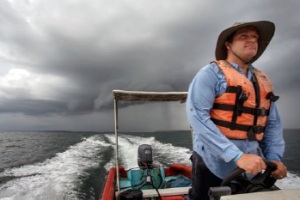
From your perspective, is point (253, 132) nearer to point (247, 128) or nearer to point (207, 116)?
point (247, 128)

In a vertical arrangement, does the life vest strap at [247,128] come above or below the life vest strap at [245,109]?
below

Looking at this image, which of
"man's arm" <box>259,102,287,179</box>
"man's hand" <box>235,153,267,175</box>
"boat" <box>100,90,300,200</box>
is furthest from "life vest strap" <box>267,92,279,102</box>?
"boat" <box>100,90,300,200</box>

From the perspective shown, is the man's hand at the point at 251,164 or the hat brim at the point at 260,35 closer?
the man's hand at the point at 251,164

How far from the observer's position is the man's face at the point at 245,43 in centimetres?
162

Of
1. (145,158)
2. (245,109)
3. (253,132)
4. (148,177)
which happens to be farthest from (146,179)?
(245,109)

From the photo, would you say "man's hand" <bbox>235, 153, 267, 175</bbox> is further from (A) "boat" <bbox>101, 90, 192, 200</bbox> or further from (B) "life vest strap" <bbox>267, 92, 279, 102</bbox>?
(A) "boat" <bbox>101, 90, 192, 200</bbox>

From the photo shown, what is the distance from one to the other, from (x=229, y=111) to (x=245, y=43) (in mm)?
Answer: 625

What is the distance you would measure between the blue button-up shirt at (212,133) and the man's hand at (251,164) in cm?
5

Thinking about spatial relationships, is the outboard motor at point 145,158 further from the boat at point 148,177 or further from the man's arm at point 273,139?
the man's arm at point 273,139

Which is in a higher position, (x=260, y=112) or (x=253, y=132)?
(x=260, y=112)

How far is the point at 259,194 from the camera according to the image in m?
1.10

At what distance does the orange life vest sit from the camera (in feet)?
5.04

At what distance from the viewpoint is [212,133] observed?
1374mm

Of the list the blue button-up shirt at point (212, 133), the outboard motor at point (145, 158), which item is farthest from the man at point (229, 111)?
the outboard motor at point (145, 158)
